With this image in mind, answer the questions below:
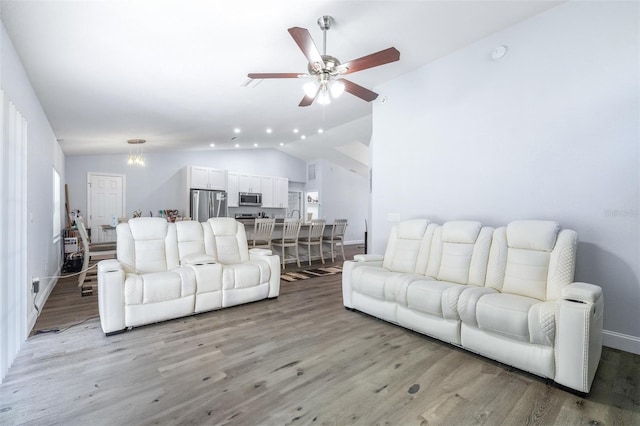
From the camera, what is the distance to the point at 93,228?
6715 millimetres

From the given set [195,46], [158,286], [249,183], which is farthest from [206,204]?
[195,46]

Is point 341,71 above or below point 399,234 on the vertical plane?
above

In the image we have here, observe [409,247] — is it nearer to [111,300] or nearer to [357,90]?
[357,90]

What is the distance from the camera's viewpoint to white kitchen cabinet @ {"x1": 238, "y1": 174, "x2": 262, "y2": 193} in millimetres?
8477

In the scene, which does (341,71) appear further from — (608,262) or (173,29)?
(608,262)

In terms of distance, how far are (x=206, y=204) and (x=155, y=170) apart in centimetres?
156

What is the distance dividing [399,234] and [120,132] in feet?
16.2

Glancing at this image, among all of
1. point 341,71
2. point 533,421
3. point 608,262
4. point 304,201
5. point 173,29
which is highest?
point 173,29

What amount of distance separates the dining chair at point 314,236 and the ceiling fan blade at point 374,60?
4.00 metres

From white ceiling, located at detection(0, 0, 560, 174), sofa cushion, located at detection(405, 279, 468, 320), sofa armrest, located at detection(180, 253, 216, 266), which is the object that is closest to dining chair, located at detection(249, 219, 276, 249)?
white ceiling, located at detection(0, 0, 560, 174)

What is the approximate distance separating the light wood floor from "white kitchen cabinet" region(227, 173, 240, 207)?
565 cm

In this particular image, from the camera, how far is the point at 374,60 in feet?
7.94

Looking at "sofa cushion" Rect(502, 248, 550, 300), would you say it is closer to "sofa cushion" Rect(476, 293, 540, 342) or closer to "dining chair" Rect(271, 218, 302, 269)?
"sofa cushion" Rect(476, 293, 540, 342)

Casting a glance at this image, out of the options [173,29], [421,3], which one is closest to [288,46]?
[173,29]
